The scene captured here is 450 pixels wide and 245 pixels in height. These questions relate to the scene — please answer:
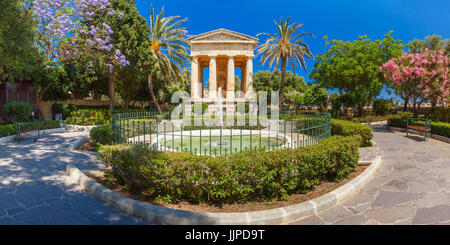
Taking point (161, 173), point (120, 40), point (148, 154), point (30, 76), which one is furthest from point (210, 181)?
point (30, 76)

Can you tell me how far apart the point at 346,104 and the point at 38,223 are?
2846cm

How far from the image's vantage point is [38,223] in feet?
12.1

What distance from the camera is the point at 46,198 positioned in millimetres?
4578

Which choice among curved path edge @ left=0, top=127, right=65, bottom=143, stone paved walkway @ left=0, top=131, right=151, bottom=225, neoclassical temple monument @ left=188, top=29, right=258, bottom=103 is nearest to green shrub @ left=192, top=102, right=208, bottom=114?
neoclassical temple monument @ left=188, top=29, right=258, bottom=103

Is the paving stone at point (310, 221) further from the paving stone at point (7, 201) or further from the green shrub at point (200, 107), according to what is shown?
the green shrub at point (200, 107)

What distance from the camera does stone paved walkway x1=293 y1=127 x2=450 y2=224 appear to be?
3939 millimetres

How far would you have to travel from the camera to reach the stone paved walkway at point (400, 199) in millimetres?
Answer: 3939

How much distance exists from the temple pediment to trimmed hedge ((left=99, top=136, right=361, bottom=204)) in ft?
75.5

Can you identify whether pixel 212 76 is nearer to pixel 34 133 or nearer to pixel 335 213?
pixel 34 133

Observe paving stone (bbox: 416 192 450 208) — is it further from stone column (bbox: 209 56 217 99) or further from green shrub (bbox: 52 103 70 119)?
green shrub (bbox: 52 103 70 119)

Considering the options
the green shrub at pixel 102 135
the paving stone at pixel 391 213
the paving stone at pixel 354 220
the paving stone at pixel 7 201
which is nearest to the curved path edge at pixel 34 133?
the green shrub at pixel 102 135

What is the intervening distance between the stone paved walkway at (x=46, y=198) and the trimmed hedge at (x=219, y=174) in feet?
2.51

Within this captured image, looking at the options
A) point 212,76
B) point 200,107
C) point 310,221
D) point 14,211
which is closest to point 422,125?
point 310,221
